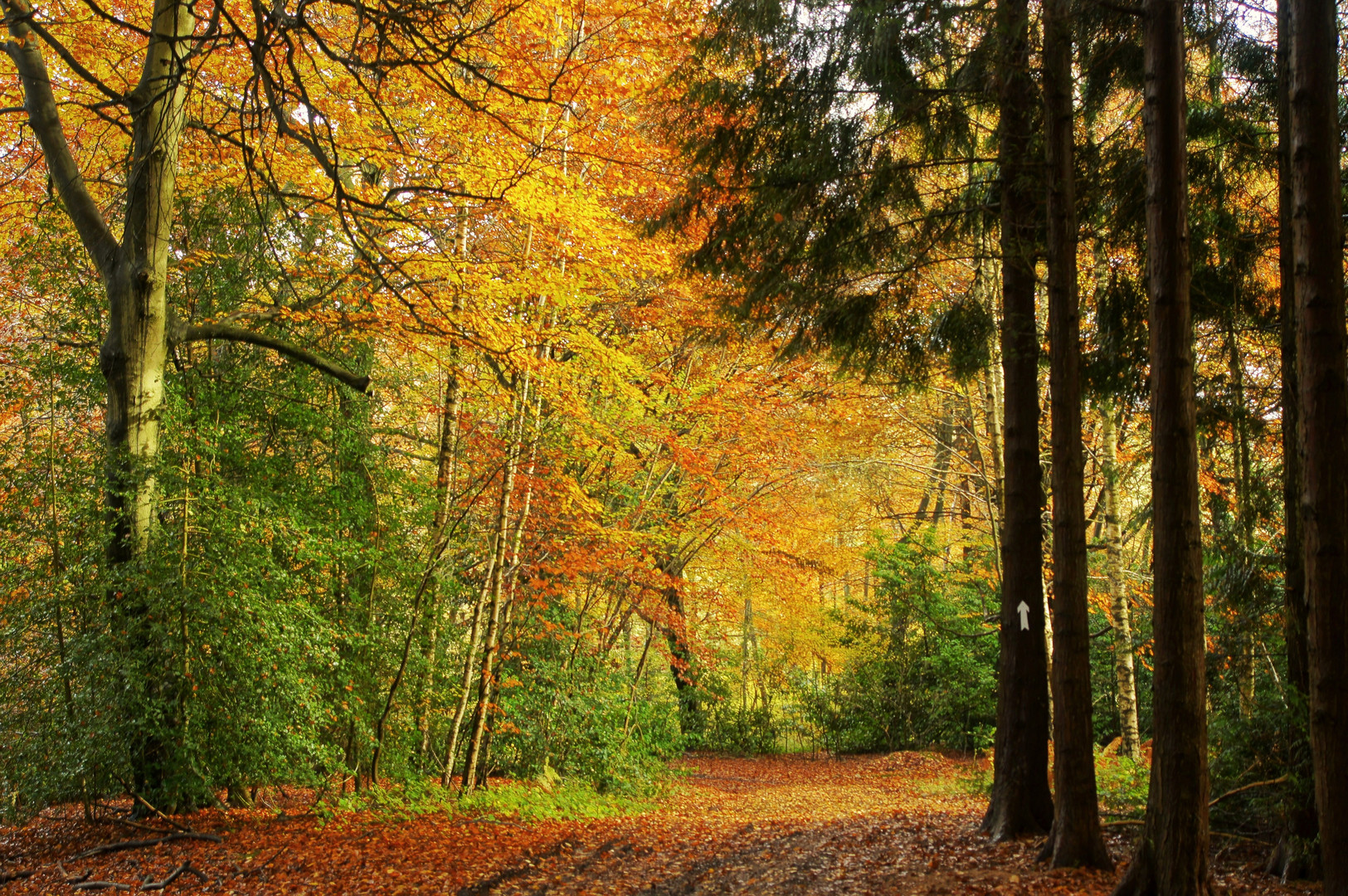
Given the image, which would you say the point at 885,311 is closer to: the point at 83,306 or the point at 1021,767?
the point at 1021,767

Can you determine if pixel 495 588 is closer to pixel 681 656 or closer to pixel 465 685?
pixel 465 685

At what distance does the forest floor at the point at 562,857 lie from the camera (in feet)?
17.0

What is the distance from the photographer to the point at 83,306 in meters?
7.12

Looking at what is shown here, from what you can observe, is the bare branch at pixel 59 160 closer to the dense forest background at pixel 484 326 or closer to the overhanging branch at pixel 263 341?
the dense forest background at pixel 484 326

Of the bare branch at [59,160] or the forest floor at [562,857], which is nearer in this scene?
the forest floor at [562,857]

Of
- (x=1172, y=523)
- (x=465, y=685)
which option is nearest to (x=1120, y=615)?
(x=1172, y=523)

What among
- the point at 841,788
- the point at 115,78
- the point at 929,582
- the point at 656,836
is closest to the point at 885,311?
the point at 656,836

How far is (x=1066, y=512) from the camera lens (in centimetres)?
536

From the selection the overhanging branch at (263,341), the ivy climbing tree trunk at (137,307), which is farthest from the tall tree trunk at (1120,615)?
the ivy climbing tree trunk at (137,307)

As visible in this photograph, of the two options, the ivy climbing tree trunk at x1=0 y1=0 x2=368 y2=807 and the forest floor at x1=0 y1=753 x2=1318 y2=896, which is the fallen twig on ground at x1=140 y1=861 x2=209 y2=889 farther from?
the ivy climbing tree trunk at x1=0 y1=0 x2=368 y2=807

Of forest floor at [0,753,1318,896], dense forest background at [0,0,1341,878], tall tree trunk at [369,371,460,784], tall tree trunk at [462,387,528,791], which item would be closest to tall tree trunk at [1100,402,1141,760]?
dense forest background at [0,0,1341,878]

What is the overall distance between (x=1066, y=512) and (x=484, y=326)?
16.0ft

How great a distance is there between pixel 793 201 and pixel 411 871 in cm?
566

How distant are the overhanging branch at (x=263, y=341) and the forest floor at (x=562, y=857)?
12.4ft
